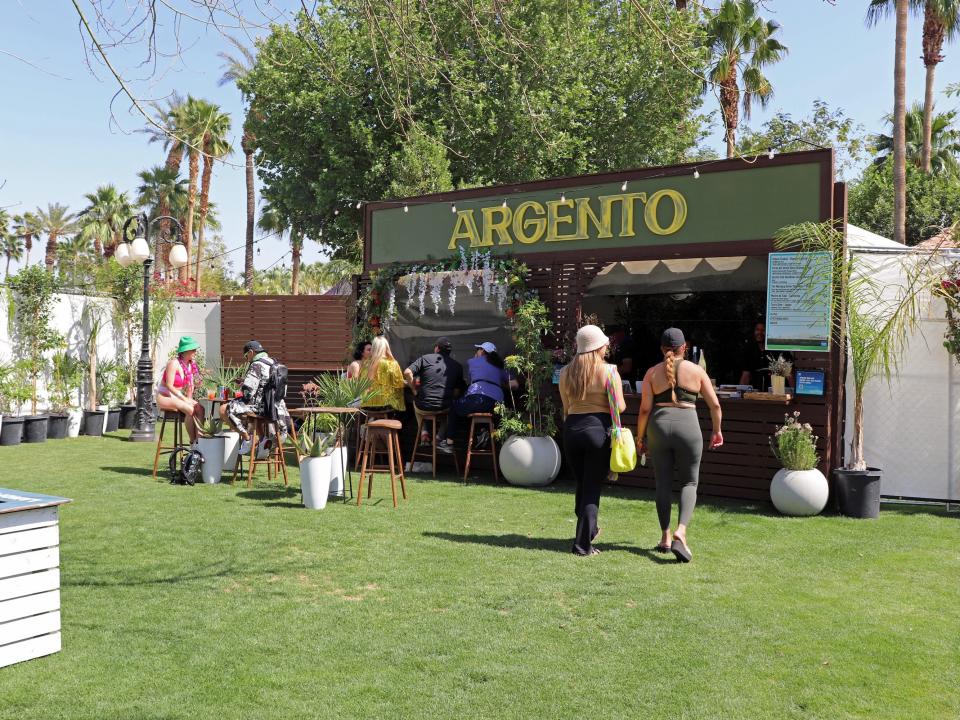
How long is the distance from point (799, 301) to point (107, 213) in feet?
132

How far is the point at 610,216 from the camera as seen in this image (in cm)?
1028

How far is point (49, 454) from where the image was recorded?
489 inches

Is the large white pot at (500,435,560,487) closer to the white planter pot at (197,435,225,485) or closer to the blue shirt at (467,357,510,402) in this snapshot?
the blue shirt at (467,357,510,402)

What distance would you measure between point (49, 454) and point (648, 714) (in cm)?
1085

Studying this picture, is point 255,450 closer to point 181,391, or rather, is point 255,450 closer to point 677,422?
point 181,391

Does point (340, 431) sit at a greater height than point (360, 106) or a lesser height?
lesser

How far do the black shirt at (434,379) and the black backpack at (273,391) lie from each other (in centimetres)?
171

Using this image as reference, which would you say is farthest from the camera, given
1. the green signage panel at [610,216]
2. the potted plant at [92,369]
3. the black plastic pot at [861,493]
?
the potted plant at [92,369]

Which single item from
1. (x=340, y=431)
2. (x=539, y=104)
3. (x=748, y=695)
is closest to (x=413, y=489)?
(x=340, y=431)

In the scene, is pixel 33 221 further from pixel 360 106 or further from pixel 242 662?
pixel 242 662

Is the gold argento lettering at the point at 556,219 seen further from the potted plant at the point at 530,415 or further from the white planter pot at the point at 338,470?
the white planter pot at the point at 338,470

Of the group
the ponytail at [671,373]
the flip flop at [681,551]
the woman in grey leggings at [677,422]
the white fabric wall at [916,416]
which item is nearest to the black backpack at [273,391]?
the woman in grey leggings at [677,422]

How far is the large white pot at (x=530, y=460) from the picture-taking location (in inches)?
397

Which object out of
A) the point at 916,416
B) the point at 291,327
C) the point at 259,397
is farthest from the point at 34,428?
the point at 916,416
